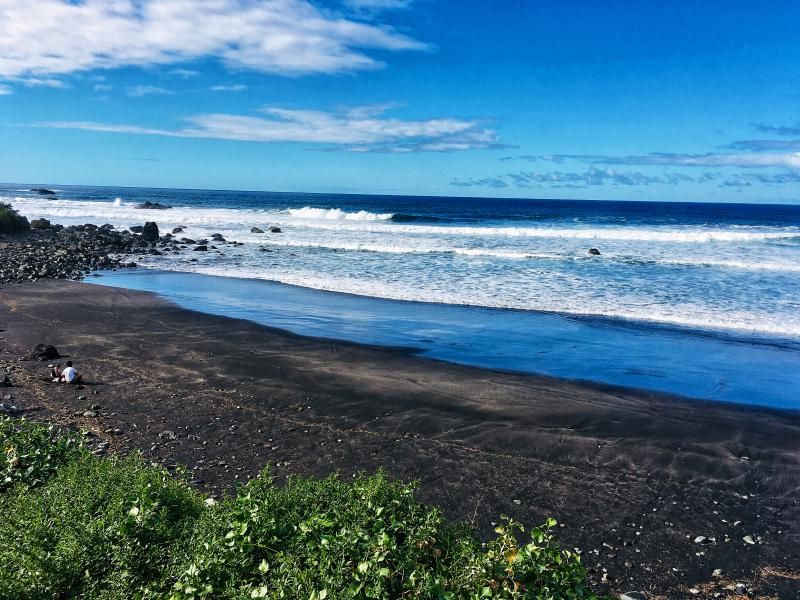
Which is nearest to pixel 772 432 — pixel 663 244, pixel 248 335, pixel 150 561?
pixel 150 561

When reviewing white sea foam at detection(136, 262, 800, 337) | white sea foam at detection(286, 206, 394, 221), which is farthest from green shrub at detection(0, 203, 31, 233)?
white sea foam at detection(286, 206, 394, 221)

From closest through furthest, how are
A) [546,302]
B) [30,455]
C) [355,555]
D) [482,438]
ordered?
[355,555] < [30,455] < [482,438] < [546,302]

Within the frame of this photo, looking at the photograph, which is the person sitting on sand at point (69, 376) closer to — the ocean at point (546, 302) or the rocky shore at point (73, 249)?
the ocean at point (546, 302)

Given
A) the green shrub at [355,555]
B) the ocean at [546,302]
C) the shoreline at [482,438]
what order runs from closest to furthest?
the green shrub at [355,555], the shoreline at [482,438], the ocean at [546,302]

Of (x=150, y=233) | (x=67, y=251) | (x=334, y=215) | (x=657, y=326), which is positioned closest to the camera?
(x=657, y=326)

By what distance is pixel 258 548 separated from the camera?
12.9 ft

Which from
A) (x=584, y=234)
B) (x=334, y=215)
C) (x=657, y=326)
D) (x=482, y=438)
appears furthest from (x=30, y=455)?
(x=334, y=215)

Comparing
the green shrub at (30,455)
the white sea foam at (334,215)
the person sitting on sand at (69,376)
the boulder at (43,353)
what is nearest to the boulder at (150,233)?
the boulder at (43,353)

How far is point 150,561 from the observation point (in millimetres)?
4078

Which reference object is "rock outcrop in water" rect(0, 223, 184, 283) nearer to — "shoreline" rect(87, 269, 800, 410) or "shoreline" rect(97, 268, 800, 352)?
"shoreline" rect(87, 269, 800, 410)

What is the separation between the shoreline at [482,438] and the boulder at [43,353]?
0.66 feet

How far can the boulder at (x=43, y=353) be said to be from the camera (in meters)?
10.9

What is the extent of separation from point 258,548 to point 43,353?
8974mm

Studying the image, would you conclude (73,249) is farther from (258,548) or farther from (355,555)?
(355,555)
